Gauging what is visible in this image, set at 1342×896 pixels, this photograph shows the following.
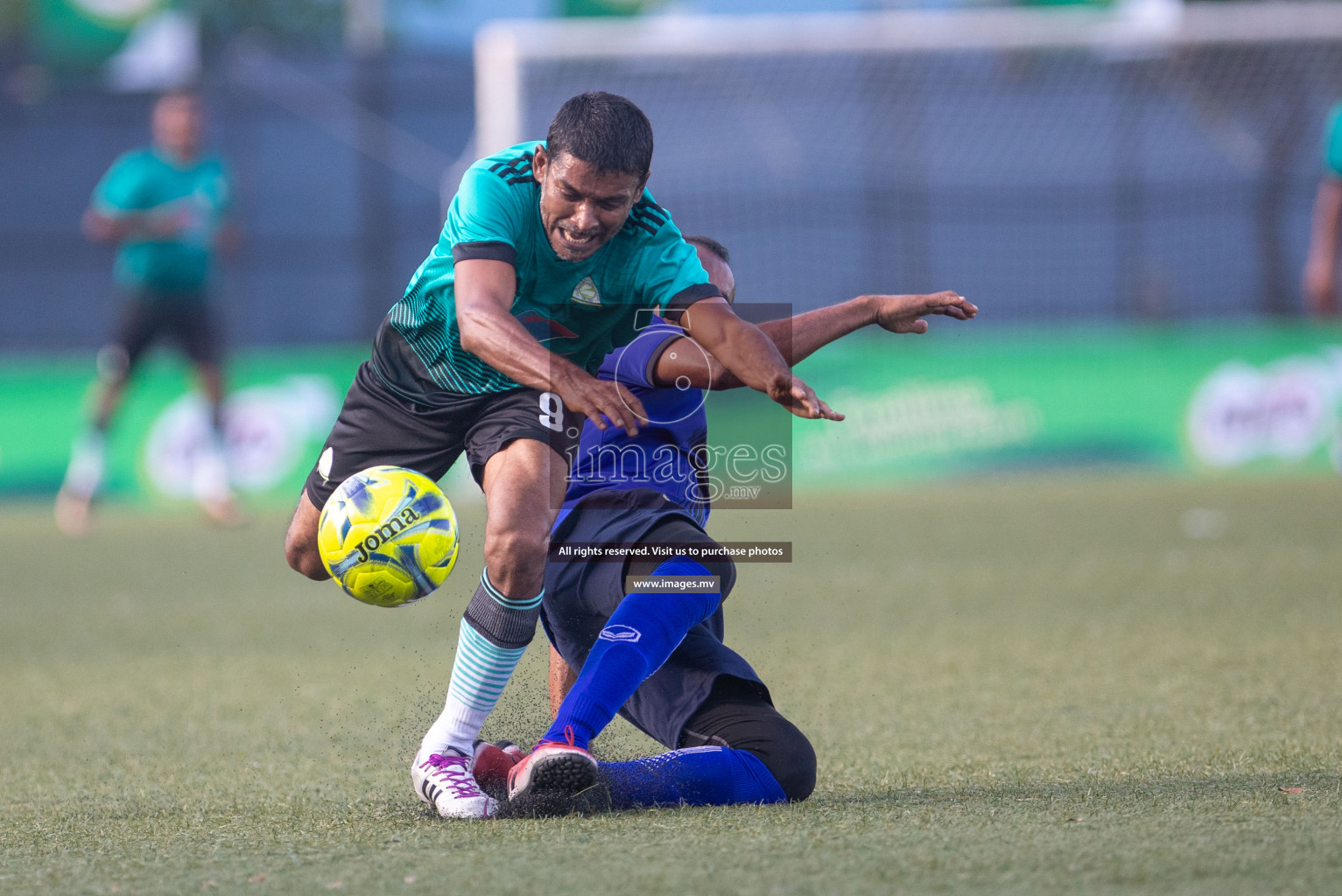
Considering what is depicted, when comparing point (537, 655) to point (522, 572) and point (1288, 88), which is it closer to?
point (522, 572)

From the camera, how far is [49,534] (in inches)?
424

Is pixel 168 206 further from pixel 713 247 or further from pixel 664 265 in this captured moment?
pixel 664 265

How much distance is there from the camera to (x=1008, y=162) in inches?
709

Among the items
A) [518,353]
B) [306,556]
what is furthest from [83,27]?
[518,353]

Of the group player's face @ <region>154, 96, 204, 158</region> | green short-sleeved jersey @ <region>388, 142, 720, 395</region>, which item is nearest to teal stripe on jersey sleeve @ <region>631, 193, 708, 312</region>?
green short-sleeved jersey @ <region>388, 142, 720, 395</region>

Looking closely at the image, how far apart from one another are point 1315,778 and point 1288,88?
13017mm

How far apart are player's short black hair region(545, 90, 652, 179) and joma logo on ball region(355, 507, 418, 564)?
87 cm

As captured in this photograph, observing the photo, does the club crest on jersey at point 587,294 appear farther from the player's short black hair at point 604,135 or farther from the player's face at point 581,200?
the player's short black hair at point 604,135

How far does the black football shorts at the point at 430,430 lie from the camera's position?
11.7 ft

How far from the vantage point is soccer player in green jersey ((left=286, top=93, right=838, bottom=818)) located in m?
3.25

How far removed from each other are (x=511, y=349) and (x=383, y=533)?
1.83ft

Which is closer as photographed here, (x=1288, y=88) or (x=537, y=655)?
(x=537, y=655)

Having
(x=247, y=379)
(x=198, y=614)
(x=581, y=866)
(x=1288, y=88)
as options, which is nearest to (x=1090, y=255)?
(x=1288, y=88)

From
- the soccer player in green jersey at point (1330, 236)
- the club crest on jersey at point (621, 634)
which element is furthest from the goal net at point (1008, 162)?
the club crest on jersey at point (621, 634)
